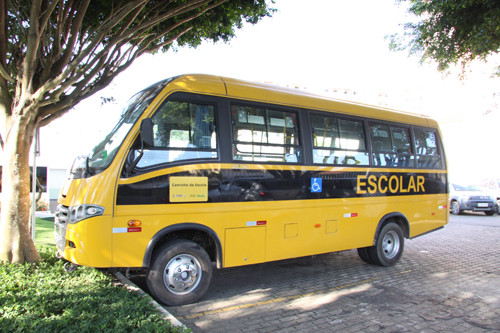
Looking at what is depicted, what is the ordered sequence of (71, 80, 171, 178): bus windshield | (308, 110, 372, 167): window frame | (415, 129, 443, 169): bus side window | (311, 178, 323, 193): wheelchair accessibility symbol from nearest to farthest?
(71, 80, 171, 178): bus windshield
(311, 178, 323, 193): wheelchair accessibility symbol
(308, 110, 372, 167): window frame
(415, 129, 443, 169): bus side window

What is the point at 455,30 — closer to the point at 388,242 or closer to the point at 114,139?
the point at 388,242

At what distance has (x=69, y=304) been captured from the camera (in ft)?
13.8

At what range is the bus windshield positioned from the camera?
15.7ft

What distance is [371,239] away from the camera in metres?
7.08

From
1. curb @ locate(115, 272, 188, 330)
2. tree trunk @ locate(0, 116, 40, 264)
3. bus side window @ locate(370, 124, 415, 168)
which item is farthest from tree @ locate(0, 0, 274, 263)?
bus side window @ locate(370, 124, 415, 168)

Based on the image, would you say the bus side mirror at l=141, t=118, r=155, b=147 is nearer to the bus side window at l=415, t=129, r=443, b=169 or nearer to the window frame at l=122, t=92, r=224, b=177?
the window frame at l=122, t=92, r=224, b=177

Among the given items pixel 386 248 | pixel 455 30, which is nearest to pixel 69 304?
pixel 386 248

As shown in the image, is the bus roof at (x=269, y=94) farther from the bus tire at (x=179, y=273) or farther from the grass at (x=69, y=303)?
the grass at (x=69, y=303)

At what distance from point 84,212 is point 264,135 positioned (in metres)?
2.77

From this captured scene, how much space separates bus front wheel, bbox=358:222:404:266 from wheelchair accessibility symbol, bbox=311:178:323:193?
6.41ft

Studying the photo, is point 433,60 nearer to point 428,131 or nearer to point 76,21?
point 428,131

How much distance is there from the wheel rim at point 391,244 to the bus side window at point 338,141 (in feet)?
5.72

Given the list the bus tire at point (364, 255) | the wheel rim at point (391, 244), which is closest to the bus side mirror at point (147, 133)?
the bus tire at point (364, 255)

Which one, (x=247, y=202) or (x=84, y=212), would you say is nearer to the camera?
(x=84, y=212)
